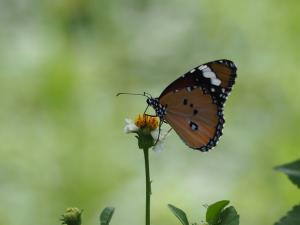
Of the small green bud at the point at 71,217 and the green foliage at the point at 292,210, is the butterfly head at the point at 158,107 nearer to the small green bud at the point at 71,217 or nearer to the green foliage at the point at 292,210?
the small green bud at the point at 71,217

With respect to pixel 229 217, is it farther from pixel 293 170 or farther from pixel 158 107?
pixel 158 107

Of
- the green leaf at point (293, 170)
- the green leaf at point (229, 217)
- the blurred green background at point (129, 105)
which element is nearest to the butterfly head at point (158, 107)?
the green leaf at point (229, 217)

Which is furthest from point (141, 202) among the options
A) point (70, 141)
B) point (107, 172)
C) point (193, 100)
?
point (193, 100)

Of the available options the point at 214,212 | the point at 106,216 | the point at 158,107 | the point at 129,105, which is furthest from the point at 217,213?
the point at 129,105

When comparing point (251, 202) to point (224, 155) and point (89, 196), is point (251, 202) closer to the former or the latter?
point (224, 155)

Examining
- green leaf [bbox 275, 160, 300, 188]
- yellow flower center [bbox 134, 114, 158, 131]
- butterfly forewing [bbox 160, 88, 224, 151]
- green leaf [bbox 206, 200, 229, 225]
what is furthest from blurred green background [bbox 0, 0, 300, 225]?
green leaf [bbox 275, 160, 300, 188]
